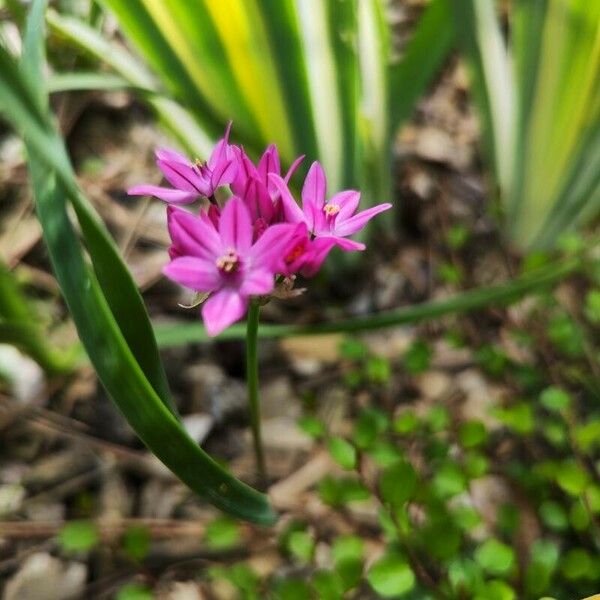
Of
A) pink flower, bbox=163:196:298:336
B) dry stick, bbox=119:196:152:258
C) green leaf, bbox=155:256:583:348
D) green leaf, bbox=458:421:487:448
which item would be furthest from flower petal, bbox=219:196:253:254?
dry stick, bbox=119:196:152:258

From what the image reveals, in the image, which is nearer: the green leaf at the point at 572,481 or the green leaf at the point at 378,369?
the green leaf at the point at 572,481

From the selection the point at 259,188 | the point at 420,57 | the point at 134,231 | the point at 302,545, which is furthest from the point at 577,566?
the point at 134,231

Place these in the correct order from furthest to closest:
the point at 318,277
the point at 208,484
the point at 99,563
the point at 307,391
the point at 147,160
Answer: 1. the point at 147,160
2. the point at 318,277
3. the point at 307,391
4. the point at 99,563
5. the point at 208,484

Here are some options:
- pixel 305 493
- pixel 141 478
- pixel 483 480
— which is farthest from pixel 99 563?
pixel 483 480

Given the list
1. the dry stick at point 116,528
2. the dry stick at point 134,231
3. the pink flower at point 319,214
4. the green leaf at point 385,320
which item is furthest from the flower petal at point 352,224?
the dry stick at point 134,231

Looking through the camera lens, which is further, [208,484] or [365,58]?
[365,58]

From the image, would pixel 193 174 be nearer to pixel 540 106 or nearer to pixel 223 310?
pixel 223 310

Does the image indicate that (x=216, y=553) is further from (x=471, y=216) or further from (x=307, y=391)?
(x=471, y=216)

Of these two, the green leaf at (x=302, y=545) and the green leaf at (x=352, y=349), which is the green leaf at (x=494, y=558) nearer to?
the green leaf at (x=302, y=545)
